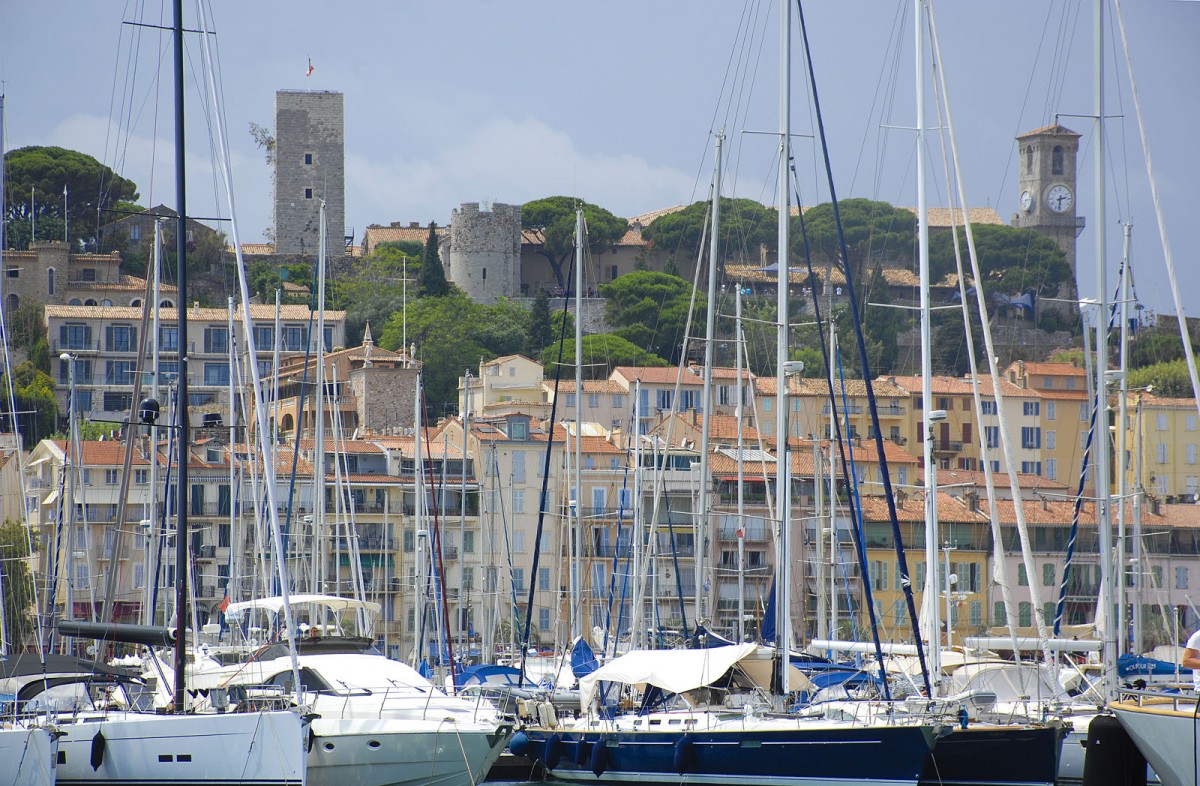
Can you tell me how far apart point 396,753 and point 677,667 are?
12.5 feet

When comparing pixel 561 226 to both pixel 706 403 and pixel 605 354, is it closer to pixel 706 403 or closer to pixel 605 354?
pixel 605 354

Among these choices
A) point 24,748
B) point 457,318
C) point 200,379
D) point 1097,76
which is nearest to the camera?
point 24,748

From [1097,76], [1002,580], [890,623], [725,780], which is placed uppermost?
[1097,76]

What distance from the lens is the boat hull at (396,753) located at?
17.6m

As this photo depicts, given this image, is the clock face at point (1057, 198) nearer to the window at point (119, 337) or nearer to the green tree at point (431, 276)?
the green tree at point (431, 276)

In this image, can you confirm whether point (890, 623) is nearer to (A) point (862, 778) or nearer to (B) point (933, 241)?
(A) point (862, 778)

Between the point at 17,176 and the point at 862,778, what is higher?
the point at 17,176

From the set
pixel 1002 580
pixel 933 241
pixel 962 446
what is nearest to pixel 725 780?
pixel 1002 580

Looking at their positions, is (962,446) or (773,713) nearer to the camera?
(773,713)

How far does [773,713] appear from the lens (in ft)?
62.1

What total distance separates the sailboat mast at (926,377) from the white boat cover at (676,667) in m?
2.10

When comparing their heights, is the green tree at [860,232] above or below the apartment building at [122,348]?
above

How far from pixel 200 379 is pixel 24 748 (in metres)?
59.6

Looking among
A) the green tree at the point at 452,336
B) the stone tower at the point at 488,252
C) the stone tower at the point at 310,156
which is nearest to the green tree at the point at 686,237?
the stone tower at the point at 488,252
